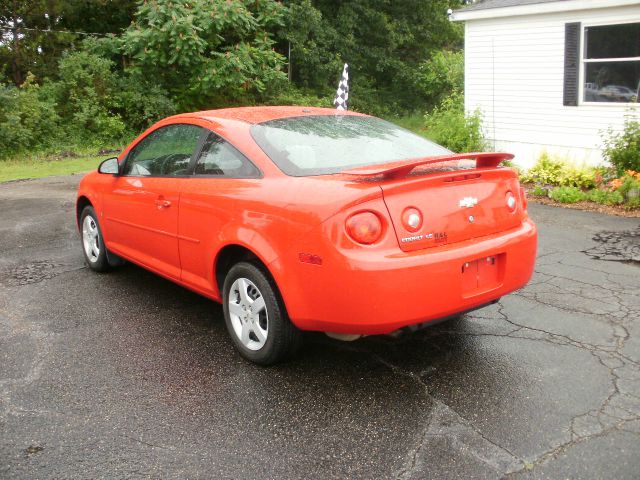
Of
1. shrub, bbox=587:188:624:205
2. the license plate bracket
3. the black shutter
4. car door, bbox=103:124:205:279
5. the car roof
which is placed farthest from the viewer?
the black shutter

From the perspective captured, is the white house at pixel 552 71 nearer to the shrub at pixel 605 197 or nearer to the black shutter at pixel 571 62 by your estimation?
the black shutter at pixel 571 62

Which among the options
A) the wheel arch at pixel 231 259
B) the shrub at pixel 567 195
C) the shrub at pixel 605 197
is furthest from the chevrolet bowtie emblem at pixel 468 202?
the shrub at pixel 567 195

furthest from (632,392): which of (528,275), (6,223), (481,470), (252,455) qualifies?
(6,223)

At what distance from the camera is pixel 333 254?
10.8 feet

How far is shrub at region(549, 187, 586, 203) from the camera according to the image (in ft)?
29.7

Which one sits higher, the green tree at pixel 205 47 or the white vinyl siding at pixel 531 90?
the green tree at pixel 205 47

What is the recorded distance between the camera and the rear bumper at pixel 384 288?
3.24 meters

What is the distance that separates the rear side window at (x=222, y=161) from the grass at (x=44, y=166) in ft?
34.3

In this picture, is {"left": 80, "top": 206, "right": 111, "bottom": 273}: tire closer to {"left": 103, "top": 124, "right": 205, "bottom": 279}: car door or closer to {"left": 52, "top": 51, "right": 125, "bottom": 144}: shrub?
{"left": 103, "top": 124, "right": 205, "bottom": 279}: car door

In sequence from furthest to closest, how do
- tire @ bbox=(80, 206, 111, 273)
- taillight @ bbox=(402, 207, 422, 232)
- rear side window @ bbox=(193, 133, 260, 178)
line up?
tire @ bbox=(80, 206, 111, 273) → rear side window @ bbox=(193, 133, 260, 178) → taillight @ bbox=(402, 207, 422, 232)

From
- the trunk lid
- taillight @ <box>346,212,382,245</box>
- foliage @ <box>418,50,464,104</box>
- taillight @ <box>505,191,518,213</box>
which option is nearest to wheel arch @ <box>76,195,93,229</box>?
taillight @ <box>346,212,382,245</box>

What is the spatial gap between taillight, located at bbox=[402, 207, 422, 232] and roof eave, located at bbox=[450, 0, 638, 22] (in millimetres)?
8678

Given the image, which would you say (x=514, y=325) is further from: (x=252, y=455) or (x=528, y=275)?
(x=252, y=455)

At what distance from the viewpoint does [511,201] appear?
3879 mm
